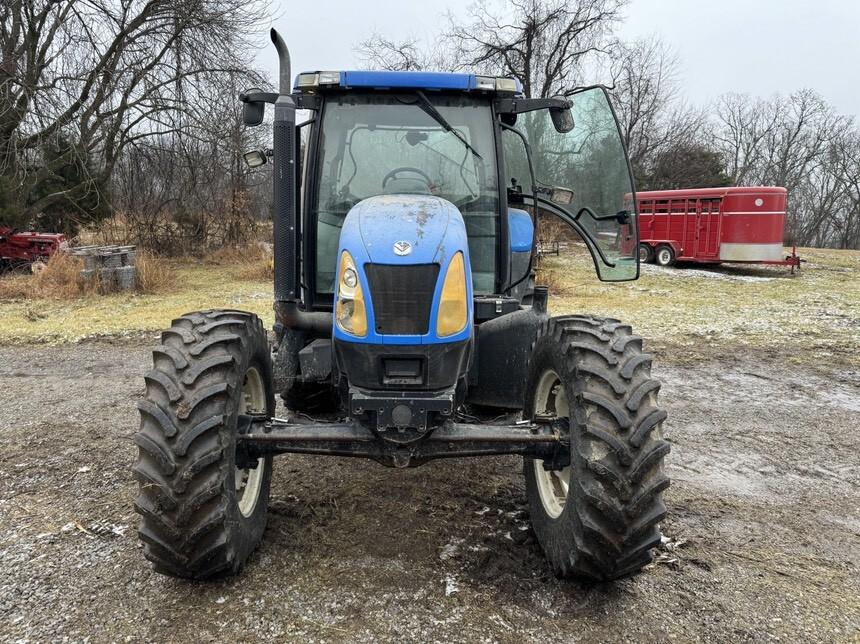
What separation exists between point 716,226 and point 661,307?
8189 mm

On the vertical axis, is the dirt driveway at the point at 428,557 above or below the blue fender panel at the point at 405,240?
below

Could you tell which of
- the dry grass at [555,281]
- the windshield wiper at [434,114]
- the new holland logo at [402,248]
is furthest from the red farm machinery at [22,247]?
the new holland logo at [402,248]

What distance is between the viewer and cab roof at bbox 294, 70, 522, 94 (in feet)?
11.2

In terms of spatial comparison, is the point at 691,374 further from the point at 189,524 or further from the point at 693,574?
the point at 189,524

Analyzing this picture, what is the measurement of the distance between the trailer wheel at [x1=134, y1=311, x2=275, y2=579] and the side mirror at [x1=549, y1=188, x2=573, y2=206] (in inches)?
89.8

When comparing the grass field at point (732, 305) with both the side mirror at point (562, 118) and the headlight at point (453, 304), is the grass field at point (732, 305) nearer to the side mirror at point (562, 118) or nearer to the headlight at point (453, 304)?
the side mirror at point (562, 118)

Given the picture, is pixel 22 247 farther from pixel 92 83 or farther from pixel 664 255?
pixel 664 255

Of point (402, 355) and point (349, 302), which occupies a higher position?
point (349, 302)

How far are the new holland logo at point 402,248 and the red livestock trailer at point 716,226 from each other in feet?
48.9

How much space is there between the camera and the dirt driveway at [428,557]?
246 centimetres

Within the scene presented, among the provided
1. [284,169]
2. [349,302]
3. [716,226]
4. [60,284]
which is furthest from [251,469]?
[716,226]

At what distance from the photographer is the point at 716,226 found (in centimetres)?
1817

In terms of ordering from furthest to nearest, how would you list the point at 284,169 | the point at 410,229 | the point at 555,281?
the point at 555,281 → the point at 284,169 → the point at 410,229

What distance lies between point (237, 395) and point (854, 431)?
4.83 m
